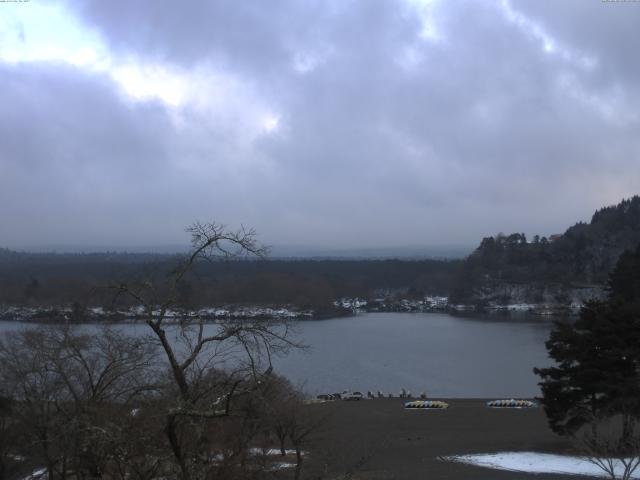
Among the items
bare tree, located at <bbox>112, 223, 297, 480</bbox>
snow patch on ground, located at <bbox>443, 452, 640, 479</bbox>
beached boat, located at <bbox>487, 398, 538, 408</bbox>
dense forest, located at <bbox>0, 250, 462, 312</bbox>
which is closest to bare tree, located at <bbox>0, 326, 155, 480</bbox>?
bare tree, located at <bbox>112, 223, 297, 480</bbox>

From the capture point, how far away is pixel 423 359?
114ft

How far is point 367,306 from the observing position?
77.8 m

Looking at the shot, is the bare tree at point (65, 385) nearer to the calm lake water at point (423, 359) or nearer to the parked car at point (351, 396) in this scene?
the calm lake water at point (423, 359)

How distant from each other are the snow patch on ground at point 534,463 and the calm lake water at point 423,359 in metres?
6.45

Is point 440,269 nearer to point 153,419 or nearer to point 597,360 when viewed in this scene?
point 597,360

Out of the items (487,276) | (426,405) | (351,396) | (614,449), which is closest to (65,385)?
(614,449)

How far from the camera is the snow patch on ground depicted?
1132 cm

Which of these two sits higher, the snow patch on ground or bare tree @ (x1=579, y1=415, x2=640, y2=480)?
bare tree @ (x1=579, y1=415, x2=640, y2=480)

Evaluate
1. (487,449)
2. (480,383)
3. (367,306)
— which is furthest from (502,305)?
(487,449)

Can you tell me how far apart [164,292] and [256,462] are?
5.53ft

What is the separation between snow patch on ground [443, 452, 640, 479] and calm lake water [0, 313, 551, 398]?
6.45m

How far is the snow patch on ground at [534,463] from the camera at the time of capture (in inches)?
446

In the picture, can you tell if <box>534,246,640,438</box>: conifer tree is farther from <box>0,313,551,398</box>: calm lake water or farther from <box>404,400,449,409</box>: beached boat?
<box>404,400,449,409</box>: beached boat

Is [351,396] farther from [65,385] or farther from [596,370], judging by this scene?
[65,385]
